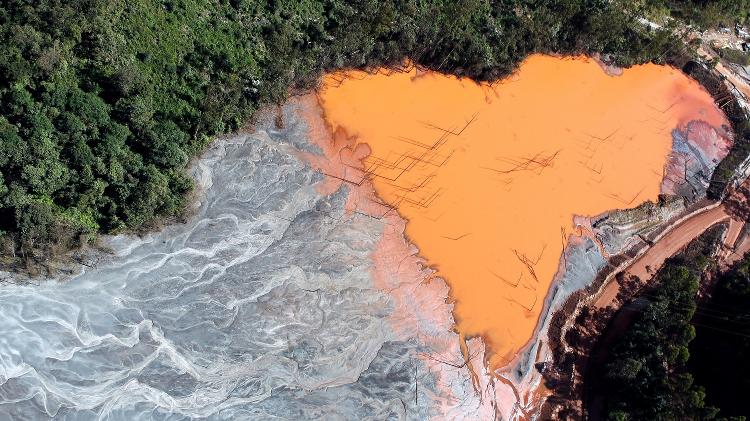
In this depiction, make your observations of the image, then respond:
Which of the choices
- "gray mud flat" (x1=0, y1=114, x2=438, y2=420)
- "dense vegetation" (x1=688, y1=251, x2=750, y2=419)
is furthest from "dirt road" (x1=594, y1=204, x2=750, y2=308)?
"gray mud flat" (x1=0, y1=114, x2=438, y2=420)

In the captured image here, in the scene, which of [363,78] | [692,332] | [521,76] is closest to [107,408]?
[363,78]

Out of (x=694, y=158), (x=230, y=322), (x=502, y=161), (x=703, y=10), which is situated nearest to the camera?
(x=230, y=322)

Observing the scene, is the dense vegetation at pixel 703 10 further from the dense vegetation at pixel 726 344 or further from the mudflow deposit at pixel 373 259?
the dense vegetation at pixel 726 344

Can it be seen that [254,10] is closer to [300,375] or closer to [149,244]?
[149,244]

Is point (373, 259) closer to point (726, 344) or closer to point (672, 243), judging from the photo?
point (672, 243)

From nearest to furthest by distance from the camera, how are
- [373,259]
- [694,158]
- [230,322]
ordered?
[230,322], [373,259], [694,158]

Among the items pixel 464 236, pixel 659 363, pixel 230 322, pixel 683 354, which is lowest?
pixel 230 322

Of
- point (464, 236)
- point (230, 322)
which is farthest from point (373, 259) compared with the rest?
point (230, 322)
